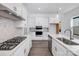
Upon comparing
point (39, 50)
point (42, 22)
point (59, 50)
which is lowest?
point (39, 50)

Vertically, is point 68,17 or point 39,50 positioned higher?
point 68,17

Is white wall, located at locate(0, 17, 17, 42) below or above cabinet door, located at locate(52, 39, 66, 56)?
above

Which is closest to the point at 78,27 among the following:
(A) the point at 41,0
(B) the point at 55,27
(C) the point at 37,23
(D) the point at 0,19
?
(D) the point at 0,19

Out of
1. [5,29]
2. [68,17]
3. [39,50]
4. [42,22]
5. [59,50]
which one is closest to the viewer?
[59,50]

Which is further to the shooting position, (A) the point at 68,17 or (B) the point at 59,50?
(A) the point at 68,17

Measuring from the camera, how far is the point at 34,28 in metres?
8.55

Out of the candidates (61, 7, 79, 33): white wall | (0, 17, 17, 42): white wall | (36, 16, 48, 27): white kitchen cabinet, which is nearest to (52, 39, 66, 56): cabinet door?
(0, 17, 17, 42): white wall

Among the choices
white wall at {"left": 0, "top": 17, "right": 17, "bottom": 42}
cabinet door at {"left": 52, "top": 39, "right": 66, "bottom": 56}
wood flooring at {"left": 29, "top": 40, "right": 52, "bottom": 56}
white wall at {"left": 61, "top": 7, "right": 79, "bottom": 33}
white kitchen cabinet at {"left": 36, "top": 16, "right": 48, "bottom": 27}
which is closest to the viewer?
cabinet door at {"left": 52, "top": 39, "right": 66, "bottom": 56}

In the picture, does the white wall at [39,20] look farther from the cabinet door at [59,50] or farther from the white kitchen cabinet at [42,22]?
the cabinet door at [59,50]

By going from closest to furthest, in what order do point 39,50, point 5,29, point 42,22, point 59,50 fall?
point 59,50, point 5,29, point 39,50, point 42,22

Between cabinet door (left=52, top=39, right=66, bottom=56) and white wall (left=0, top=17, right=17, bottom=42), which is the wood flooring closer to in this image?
cabinet door (left=52, top=39, right=66, bottom=56)

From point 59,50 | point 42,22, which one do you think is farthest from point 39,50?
point 42,22

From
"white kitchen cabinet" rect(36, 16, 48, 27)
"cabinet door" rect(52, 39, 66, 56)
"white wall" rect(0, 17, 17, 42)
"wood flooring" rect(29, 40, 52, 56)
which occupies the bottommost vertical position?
"wood flooring" rect(29, 40, 52, 56)

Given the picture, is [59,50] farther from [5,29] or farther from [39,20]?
[39,20]
